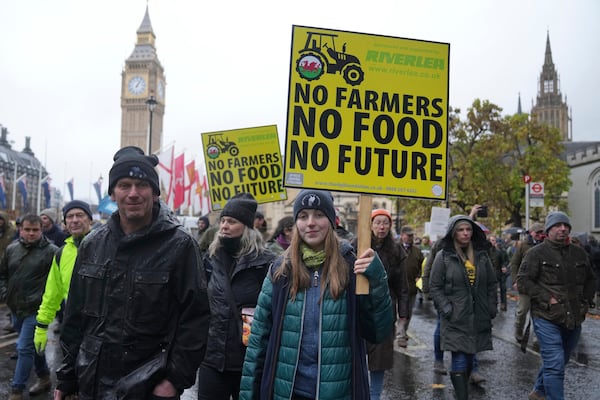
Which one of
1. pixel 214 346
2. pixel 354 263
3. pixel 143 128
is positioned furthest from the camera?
pixel 143 128

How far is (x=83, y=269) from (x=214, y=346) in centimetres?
138

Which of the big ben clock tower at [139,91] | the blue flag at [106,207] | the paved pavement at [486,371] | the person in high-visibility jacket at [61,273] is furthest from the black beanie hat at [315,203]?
the big ben clock tower at [139,91]

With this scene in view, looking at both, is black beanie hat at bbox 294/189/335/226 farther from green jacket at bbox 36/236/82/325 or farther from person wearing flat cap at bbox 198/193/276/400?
green jacket at bbox 36/236/82/325

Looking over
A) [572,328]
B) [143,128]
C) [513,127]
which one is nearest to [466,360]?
[572,328]

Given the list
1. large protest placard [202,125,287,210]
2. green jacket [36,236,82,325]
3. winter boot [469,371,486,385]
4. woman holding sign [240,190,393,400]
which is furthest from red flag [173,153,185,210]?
woman holding sign [240,190,393,400]

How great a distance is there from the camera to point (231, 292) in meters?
4.05

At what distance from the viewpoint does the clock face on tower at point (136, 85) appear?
127 metres

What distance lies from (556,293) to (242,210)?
3242 mm

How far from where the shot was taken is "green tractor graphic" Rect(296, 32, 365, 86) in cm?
357

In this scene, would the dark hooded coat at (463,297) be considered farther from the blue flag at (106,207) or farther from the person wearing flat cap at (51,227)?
the blue flag at (106,207)

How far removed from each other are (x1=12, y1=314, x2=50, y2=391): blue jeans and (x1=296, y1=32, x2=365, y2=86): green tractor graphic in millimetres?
4220

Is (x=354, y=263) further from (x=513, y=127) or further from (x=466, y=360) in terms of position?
(x=513, y=127)

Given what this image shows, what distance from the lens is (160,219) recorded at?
2.90 metres

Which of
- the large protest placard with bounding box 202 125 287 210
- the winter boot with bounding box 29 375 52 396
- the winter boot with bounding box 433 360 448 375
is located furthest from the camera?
the large protest placard with bounding box 202 125 287 210
